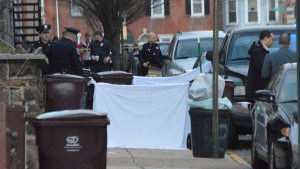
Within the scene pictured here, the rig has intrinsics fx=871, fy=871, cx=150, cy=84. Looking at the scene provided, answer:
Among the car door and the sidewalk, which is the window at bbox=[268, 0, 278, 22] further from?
the car door

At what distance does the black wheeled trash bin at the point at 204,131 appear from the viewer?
12.6 m

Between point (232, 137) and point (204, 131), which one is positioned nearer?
point (204, 131)

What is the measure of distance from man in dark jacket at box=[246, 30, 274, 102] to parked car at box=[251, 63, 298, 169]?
93.1 inches

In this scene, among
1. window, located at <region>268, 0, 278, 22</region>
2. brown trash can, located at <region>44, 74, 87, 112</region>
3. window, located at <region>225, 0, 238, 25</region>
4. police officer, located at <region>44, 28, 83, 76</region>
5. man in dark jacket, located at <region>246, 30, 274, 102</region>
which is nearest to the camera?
brown trash can, located at <region>44, 74, 87, 112</region>

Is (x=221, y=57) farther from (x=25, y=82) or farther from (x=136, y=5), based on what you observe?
(x=136, y=5)

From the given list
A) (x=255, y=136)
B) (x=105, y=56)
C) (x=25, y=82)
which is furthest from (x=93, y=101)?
(x=105, y=56)

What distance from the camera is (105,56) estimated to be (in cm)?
1994

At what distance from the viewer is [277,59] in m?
13.0

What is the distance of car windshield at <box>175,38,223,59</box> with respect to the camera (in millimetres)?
20078

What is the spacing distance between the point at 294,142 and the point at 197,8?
53.9 m

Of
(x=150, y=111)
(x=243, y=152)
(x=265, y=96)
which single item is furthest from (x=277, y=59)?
(x=265, y=96)

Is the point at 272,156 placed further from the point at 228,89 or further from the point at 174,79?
the point at 174,79

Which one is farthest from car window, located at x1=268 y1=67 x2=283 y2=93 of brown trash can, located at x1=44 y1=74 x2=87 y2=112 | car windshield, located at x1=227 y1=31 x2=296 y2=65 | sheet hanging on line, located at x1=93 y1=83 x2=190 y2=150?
car windshield, located at x1=227 y1=31 x2=296 y2=65

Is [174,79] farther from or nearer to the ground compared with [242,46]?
nearer to the ground
